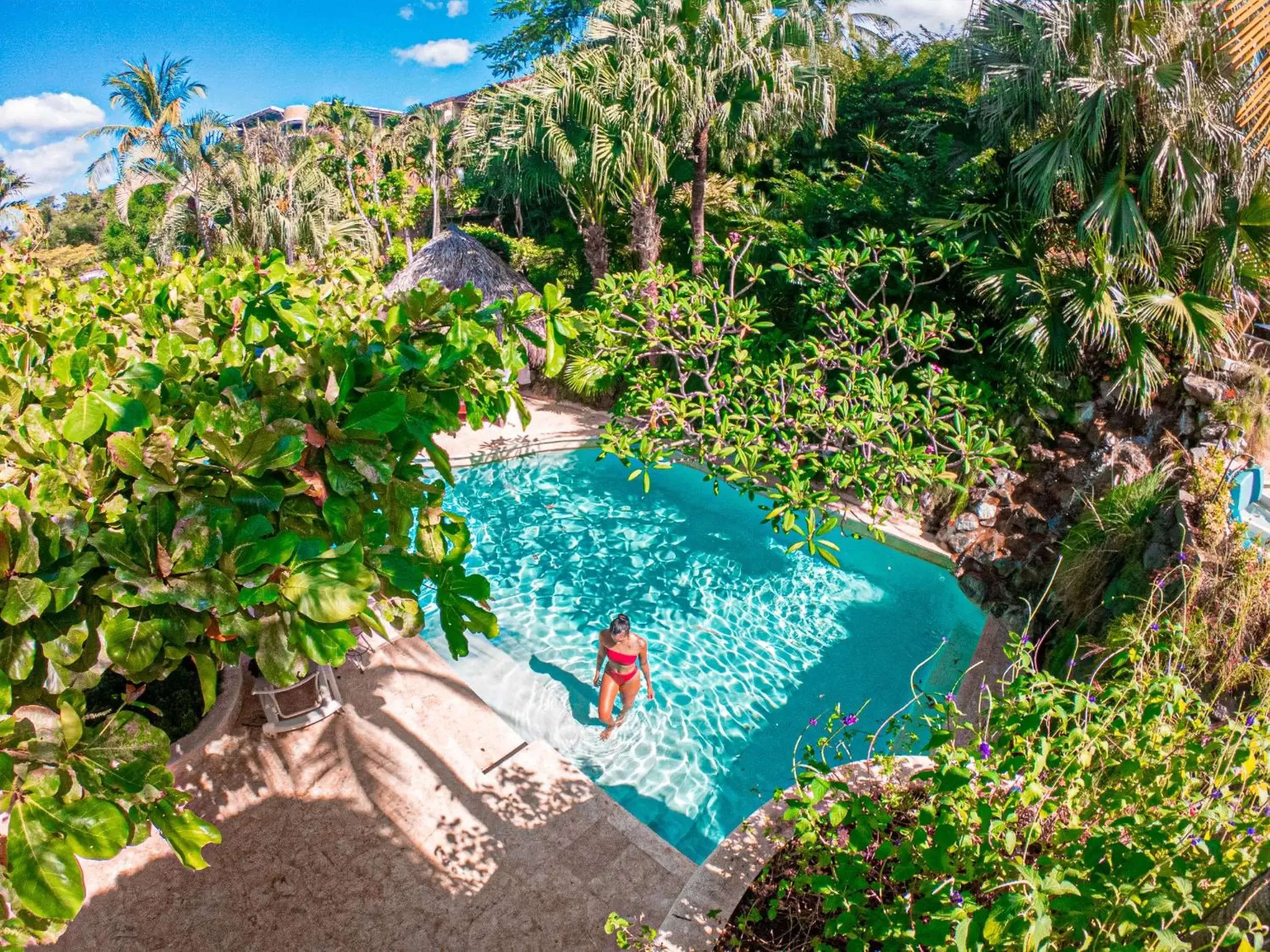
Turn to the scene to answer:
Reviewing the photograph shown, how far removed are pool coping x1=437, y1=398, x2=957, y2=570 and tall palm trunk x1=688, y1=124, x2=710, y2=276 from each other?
323 cm

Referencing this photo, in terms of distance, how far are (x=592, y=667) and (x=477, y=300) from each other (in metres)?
5.60

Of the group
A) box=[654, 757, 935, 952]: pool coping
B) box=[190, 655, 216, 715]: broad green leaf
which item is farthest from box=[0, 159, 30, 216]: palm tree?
box=[654, 757, 935, 952]: pool coping

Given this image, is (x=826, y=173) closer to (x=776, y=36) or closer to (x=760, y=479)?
(x=776, y=36)

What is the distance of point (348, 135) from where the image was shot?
2745cm

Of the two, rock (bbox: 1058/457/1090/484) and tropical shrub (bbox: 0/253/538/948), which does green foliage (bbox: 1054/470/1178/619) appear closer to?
rock (bbox: 1058/457/1090/484)

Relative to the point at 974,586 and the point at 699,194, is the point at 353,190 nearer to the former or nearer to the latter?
the point at 699,194

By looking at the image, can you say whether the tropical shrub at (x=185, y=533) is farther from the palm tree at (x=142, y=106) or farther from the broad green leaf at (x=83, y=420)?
the palm tree at (x=142, y=106)

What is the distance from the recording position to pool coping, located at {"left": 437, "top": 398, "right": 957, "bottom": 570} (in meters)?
9.17

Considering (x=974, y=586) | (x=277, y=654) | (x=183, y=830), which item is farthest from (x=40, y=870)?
(x=974, y=586)

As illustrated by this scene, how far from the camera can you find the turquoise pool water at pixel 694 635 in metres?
6.33

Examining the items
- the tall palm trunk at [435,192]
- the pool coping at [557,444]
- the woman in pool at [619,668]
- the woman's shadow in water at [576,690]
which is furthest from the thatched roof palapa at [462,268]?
the woman in pool at [619,668]

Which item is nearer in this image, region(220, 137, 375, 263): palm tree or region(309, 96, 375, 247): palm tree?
region(220, 137, 375, 263): palm tree

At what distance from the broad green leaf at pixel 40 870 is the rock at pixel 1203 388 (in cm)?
1043

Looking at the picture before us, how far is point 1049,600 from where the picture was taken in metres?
7.26
